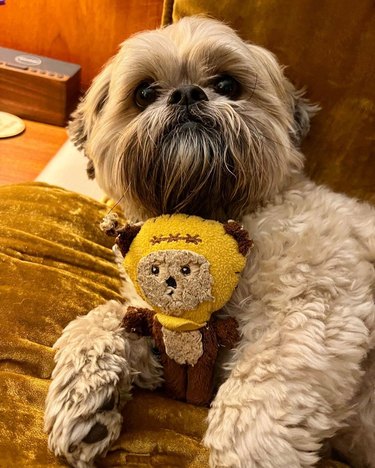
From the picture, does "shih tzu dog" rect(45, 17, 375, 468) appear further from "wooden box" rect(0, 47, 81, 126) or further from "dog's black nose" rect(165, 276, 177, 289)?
"wooden box" rect(0, 47, 81, 126)

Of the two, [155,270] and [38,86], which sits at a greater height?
[155,270]

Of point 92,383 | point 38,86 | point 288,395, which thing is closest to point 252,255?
point 288,395

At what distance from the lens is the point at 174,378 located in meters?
1.19

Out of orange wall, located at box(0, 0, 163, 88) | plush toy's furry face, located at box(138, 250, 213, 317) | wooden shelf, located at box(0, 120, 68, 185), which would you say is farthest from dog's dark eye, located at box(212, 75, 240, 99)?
orange wall, located at box(0, 0, 163, 88)

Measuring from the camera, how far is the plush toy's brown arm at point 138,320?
3.98ft

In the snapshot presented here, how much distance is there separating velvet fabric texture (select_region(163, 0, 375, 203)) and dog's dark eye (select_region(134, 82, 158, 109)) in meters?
0.41

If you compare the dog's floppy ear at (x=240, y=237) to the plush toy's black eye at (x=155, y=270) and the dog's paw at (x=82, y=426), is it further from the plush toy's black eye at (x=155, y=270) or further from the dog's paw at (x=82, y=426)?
the dog's paw at (x=82, y=426)

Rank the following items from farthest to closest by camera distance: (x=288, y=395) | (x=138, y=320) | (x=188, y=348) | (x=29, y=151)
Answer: (x=29, y=151), (x=138, y=320), (x=188, y=348), (x=288, y=395)

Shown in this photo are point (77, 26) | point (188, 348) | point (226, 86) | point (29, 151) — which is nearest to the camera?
point (188, 348)

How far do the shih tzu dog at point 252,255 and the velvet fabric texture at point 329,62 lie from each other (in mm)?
127

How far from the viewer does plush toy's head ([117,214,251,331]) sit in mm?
1058

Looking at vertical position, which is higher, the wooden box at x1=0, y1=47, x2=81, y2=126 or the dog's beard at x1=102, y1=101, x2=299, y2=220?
the dog's beard at x1=102, y1=101, x2=299, y2=220

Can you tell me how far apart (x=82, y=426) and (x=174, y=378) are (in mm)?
243

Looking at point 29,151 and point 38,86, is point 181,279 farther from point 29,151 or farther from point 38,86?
point 38,86
